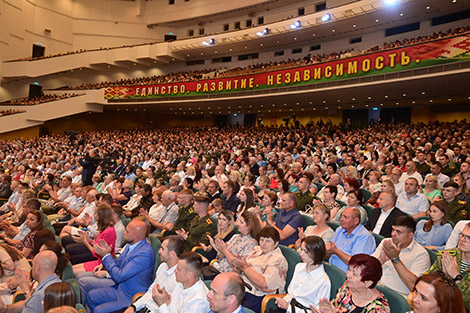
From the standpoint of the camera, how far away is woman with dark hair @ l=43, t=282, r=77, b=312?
7.27ft

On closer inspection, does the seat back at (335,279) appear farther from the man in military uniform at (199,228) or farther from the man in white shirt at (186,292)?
the man in military uniform at (199,228)

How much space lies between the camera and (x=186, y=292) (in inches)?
107

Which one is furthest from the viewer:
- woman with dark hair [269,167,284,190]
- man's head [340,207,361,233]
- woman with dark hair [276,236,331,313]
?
woman with dark hair [269,167,284,190]

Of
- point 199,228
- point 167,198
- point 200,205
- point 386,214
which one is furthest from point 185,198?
point 386,214

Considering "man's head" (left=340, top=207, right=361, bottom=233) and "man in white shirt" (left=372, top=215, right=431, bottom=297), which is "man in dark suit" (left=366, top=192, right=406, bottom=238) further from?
"man in white shirt" (left=372, top=215, right=431, bottom=297)

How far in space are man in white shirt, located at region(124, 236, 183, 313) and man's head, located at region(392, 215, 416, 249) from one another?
5.71ft

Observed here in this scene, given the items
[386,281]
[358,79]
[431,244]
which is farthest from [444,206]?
[358,79]

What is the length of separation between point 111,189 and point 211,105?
17337 mm

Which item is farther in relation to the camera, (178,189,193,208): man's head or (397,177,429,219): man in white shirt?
(178,189,193,208): man's head

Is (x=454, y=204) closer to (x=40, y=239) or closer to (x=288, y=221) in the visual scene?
(x=288, y=221)

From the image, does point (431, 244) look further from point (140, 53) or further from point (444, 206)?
point (140, 53)

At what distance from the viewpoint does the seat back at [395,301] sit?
227cm

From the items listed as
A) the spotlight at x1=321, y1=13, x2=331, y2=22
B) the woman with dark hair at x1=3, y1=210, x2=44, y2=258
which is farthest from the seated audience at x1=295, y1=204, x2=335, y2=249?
the spotlight at x1=321, y1=13, x2=331, y2=22

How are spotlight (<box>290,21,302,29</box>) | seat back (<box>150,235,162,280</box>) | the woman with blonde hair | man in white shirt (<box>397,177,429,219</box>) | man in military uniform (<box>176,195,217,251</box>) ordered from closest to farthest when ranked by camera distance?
1. seat back (<box>150,235,162,280</box>)
2. man in military uniform (<box>176,195,217,251</box>)
3. man in white shirt (<box>397,177,429,219</box>)
4. the woman with blonde hair
5. spotlight (<box>290,21,302,29</box>)
